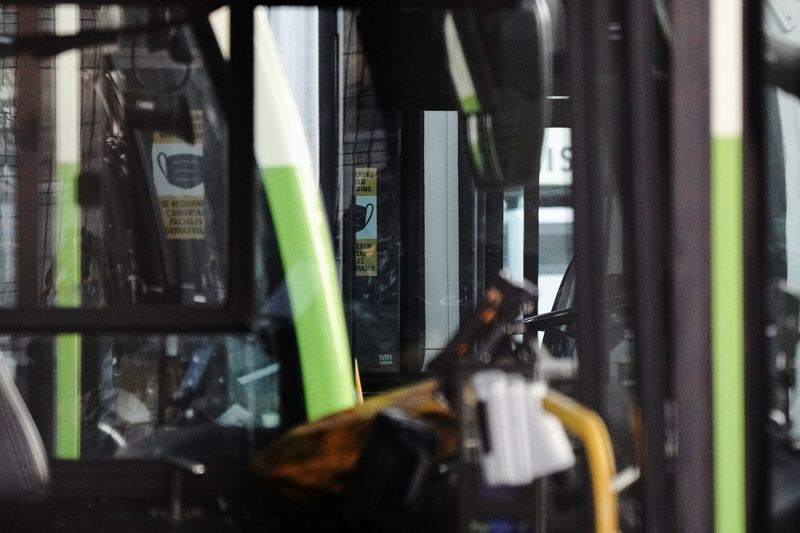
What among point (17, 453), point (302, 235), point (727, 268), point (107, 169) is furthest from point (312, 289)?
point (727, 268)

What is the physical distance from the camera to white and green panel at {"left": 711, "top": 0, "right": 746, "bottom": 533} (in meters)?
1.92

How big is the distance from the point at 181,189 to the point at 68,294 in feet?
1.00

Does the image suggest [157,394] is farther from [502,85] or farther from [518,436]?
[502,85]

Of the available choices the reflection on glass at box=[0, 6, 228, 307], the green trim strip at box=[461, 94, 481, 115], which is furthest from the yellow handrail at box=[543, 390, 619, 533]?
the reflection on glass at box=[0, 6, 228, 307]

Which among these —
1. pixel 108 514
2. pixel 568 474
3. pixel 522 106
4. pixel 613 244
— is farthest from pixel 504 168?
pixel 108 514

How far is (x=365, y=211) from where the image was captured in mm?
2119

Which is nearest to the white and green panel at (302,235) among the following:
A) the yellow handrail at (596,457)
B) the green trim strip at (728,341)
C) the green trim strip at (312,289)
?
the green trim strip at (312,289)

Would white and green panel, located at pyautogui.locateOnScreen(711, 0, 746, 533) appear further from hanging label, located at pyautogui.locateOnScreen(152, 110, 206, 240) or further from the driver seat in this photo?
the driver seat

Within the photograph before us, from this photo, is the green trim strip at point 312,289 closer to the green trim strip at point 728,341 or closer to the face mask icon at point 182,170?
the face mask icon at point 182,170

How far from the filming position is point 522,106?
6.85 feet

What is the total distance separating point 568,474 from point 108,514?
35.2 inches

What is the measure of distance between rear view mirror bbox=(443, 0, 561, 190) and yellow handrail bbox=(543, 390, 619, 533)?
478mm

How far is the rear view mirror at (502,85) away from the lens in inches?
81.4

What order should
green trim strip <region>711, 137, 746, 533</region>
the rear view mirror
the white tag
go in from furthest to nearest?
1. the rear view mirror
2. green trim strip <region>711, 137, 746, 533</region>
3. the white tag
